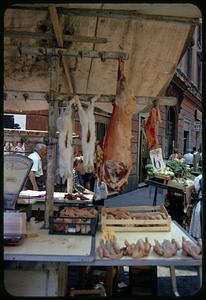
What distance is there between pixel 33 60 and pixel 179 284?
2.73m

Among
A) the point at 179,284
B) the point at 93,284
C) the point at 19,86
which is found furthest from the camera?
the point at 19,86

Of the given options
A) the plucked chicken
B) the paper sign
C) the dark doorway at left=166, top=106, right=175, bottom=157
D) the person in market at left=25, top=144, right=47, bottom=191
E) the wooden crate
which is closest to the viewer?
the plucked chicken

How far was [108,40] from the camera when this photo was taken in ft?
9.73

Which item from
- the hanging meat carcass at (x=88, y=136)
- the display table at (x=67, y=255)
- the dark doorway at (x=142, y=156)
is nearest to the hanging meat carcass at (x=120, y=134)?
the hanging meat carcass at (x=88, y=136)

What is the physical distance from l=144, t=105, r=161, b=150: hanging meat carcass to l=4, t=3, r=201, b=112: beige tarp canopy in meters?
0.16

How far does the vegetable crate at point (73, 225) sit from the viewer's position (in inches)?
98.8

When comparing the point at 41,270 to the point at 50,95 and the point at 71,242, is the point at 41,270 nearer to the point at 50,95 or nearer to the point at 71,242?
the point at 71,242

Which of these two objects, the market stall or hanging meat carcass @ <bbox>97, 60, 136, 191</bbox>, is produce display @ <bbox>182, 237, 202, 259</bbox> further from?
hanging meat carcass @ <bbox>97, 60, 136, 191</bbox>

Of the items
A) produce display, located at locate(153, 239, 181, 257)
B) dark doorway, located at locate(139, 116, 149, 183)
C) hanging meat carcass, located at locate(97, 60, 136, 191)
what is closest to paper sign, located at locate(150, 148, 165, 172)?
hanging meat carcass, located at locate(97, 60, 136, 191)

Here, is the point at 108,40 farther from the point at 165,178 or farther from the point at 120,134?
the point at 165,178

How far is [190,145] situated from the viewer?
51.5 feet

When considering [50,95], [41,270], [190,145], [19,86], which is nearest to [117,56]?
[50,95]

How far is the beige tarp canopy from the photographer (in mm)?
2369

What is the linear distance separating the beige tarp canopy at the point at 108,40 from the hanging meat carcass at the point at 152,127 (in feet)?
0.53
